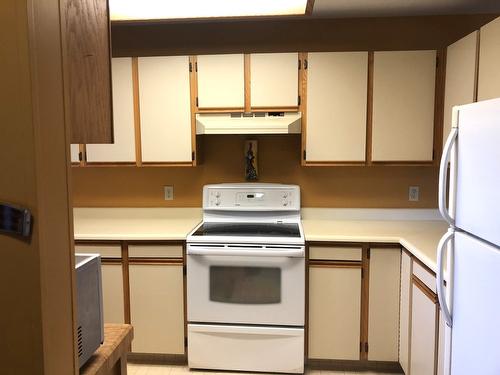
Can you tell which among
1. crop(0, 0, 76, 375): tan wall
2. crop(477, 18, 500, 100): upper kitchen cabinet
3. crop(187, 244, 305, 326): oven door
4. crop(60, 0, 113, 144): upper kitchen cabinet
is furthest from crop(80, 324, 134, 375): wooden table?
crop(477, 18, 500, 100): upper kitchen cabinet

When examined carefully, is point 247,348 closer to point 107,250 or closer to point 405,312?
point 405,312

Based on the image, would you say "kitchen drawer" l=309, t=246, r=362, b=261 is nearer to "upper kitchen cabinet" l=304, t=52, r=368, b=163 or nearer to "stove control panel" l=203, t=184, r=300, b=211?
"stove control panel" l=203, t=184, r=300, b=211

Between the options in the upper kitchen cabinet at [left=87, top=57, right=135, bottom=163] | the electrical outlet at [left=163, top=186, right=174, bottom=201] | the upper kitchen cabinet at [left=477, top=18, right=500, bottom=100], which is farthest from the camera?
the electrical outlet at [left=163, top=186, right=174, bottom=201]

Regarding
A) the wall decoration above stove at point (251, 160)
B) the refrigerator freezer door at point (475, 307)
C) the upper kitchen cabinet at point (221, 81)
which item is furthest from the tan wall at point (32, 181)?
the wall decoration above stove at point (251, 160)

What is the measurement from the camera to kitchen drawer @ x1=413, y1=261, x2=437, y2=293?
1.86 metres

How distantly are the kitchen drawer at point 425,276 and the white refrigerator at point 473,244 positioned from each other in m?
0.37

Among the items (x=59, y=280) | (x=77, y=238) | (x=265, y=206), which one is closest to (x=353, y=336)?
(x=265, y=206)

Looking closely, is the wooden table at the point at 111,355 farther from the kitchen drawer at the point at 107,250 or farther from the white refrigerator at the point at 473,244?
the kitchen drawer at the point at 107,250

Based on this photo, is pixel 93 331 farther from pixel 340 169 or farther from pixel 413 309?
pixel 340 169

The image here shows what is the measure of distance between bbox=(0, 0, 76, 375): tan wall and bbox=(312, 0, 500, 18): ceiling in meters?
2.08

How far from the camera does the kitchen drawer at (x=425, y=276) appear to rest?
6.10ft

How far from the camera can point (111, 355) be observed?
104cm

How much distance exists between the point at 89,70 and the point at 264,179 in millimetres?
2168

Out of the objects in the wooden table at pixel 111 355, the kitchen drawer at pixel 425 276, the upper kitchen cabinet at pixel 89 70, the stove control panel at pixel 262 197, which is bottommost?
the kitchen drawer at pixel 425 276
